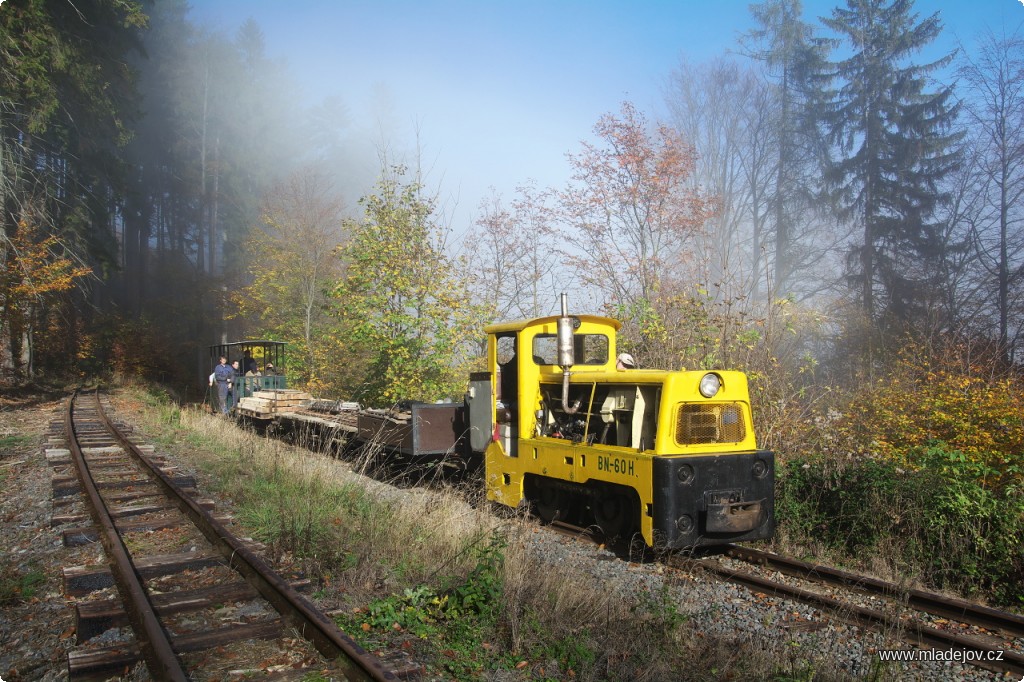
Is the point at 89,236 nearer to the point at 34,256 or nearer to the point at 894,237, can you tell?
the point at 34,256

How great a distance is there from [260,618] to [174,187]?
156 ft

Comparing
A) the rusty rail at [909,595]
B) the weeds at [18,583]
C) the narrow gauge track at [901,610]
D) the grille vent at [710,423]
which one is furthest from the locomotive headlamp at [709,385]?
the weeds at [18,583]

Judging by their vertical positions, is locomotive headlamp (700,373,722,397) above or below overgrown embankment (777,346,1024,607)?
above

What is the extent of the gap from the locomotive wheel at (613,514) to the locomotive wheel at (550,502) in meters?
0.65

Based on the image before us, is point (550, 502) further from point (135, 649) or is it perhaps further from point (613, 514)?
point (135, 649)

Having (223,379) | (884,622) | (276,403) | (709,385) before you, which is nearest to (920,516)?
(884,622)

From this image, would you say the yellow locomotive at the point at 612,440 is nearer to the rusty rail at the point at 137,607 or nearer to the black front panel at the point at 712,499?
the black front panel at the point at 712,499

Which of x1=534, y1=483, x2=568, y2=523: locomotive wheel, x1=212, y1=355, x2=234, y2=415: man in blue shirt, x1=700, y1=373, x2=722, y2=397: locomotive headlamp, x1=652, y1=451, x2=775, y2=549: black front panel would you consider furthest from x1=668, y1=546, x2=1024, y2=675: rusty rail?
x1=212, y1=355, x2=234, y2=415: man in blue shirt

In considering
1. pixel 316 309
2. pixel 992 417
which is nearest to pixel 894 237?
pixel 992 417

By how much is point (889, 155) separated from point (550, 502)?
20.3m

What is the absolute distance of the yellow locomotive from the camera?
6.68 m

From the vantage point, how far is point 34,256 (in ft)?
71.1

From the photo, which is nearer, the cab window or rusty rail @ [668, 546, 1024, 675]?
rusty rail @ [668, 546, 1024, 675]

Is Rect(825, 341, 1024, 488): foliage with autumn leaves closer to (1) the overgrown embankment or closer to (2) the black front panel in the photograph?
(1) the overgrown embankment
